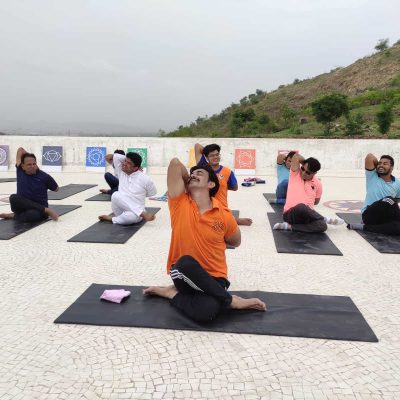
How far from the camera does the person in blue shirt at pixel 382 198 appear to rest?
5086 millimetres

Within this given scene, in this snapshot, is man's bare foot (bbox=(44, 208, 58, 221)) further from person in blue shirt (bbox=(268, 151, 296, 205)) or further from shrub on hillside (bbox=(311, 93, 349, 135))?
shrub on hillside (bbox=(311, 93, 349, 135))

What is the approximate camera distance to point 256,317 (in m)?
2.76

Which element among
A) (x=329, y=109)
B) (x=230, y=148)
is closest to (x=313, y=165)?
(x=230, y=148)

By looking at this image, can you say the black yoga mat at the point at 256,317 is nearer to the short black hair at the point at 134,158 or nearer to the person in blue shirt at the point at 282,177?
the short black hair at the point at 134,158

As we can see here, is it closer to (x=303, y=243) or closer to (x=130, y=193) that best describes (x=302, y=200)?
(x=303, y=243)

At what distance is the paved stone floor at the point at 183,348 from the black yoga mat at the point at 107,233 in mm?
680

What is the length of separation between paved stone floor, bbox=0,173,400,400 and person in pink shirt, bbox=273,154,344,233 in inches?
43.6

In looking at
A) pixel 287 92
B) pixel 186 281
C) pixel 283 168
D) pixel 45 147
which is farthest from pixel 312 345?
pixel 287 92

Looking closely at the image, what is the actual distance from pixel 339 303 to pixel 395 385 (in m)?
0.99

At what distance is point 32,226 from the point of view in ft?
18.0

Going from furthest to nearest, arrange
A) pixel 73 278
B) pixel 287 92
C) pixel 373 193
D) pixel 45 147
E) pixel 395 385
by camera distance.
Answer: pixel 287 92 → pixel 45 147 → pixel 373 193 → pixel 73 278 → pixel 395 385

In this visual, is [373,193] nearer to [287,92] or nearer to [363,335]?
[363,335]

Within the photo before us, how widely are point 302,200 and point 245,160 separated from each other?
827 cm

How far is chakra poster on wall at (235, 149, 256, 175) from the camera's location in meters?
13.4
